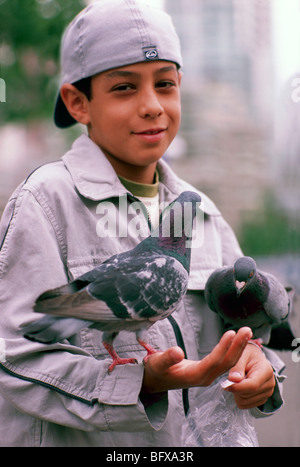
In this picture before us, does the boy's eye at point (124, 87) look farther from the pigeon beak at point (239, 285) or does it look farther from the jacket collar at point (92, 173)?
the pigeon beak at point (239, 285)

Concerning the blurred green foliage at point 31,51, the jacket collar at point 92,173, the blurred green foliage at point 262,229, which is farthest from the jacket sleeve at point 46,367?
the blurred green foliage at point 31,51

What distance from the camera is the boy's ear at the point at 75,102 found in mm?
1610

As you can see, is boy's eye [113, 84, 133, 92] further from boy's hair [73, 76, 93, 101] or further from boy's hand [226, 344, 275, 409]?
boy's hand [226, 344, 275, 409]

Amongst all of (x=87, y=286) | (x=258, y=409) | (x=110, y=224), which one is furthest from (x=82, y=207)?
(x=258, y=409)

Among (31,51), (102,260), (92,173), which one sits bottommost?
(102,260)

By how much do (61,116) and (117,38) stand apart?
1.43 ft

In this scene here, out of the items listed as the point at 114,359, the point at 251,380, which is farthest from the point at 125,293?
the point at 251,380

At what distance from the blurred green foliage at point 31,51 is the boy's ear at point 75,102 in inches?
178

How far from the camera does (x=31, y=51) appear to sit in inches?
255

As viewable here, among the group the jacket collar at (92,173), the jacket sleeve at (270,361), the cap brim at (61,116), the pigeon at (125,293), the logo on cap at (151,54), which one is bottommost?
the jacket sleeve at (270,361)

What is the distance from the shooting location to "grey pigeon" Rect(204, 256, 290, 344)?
159 cm

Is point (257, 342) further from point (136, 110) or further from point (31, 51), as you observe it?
point (31, 51)
